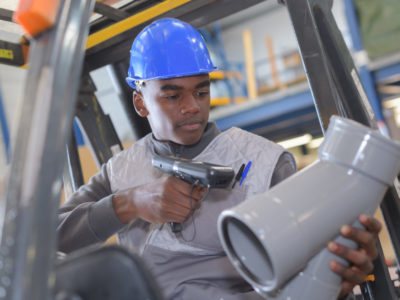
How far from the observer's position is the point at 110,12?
196cm

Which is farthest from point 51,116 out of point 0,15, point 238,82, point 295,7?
point 238,82

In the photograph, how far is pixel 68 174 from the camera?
7.65 ft

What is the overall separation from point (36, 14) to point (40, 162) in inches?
8.1

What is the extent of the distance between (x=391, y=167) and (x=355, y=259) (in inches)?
8.7

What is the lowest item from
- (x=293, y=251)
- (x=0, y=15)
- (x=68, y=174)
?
(x=293, y=251)

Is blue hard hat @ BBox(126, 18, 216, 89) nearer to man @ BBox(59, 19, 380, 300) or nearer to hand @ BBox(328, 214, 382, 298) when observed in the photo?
man @ BBox(59, 19, 380, 300)

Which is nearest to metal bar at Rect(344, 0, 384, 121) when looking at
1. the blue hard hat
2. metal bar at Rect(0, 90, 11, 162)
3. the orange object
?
metal bar at Rect(0, 90, 11, 162)

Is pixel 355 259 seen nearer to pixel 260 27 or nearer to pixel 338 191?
pixel 338 191

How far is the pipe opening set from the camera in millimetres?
1071

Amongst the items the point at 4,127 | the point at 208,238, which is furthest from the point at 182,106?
the point at 4,127

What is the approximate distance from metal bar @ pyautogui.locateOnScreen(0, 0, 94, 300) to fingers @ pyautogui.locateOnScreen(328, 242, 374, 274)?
66 centimetres

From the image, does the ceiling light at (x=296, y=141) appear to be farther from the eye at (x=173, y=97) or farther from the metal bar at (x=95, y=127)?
the eye at (x=173, y=97)

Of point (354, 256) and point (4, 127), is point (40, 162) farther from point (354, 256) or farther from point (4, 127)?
point (4, 127)

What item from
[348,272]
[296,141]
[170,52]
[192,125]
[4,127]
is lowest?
[296,141]
